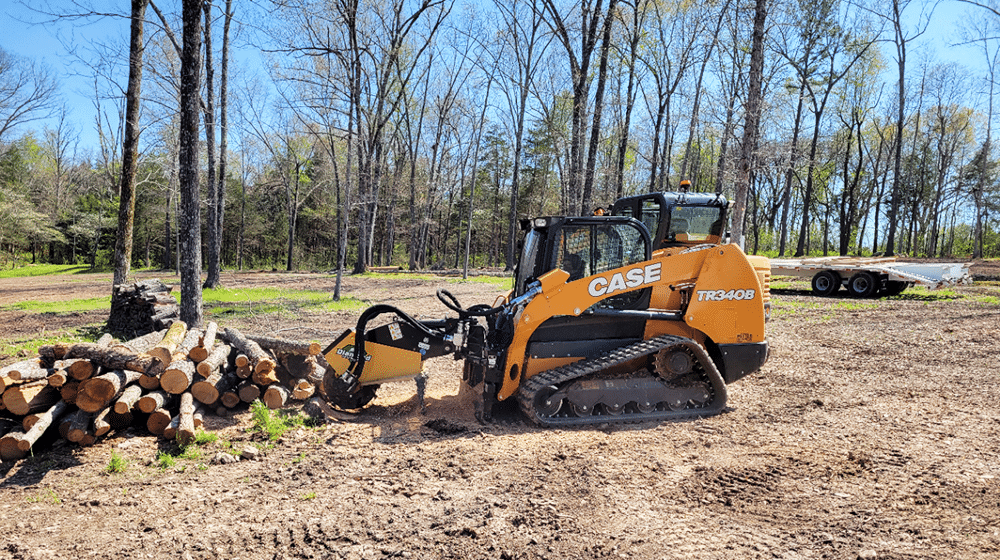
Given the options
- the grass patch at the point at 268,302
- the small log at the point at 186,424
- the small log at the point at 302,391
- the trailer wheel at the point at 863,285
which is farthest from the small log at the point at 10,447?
the trailer wheel at the point at 863,285

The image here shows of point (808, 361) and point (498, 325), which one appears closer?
point (498, 325)

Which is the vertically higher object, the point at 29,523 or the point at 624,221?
the point at 624,221

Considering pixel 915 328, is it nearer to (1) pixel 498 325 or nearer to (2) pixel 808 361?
(2) pixel 808 361

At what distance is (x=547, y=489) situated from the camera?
3928 mm

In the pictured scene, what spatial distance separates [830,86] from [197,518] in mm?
37416

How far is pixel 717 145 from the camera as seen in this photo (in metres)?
44.5

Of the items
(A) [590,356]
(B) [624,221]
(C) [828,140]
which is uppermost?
(C) [828,140]

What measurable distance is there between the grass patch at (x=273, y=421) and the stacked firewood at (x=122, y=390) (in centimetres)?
18

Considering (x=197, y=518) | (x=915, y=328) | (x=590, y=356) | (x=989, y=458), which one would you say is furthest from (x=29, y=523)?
(x=915, y=328)

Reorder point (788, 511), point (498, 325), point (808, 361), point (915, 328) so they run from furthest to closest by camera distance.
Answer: point (915, 328) → point (808, 361) → point (498, 325) → point (788, 511)

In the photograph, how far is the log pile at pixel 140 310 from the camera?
939 centimetres

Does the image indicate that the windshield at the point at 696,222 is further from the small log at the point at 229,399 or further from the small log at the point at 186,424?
the small log at the point at 186,424

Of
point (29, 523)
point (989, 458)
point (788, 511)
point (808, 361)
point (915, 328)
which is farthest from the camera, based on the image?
point (915, 328)

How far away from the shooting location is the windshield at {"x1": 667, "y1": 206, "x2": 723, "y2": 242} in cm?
851
